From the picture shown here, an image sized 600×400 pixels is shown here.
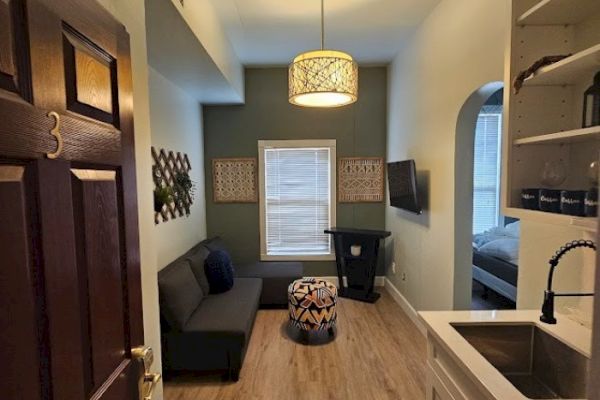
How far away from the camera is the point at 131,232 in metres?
1.09

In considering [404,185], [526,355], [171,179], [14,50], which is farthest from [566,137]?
[171,179]

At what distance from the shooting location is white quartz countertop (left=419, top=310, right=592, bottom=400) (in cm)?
111

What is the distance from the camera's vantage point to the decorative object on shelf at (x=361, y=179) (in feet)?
15.8

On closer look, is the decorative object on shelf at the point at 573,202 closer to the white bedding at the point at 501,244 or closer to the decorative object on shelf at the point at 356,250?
the white bedding at the point at 501,244

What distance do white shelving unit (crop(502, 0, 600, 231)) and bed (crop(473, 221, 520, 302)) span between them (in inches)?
104

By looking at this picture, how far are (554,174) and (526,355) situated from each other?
790 millimetres

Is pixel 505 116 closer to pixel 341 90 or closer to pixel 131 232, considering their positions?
pixel 341 90

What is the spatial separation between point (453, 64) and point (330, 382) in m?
A: 2.62

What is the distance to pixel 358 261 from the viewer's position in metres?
4.41

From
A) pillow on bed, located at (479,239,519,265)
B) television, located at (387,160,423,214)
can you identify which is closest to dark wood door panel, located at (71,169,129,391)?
television, located at (387,160,423,214)

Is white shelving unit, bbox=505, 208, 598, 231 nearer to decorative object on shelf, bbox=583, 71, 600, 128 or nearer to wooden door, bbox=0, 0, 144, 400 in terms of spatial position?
decorative object on shelf, bbox=583, 71, 600, 128

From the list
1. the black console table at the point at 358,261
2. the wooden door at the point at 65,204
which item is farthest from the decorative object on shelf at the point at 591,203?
the black console table at the point at 358,261

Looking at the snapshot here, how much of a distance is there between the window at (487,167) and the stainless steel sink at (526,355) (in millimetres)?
4709

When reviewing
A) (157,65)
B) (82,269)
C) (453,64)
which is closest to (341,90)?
(453,64)
